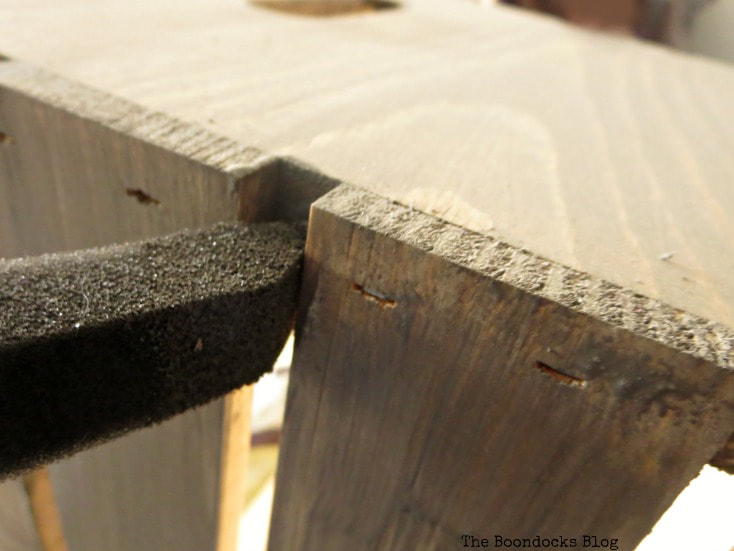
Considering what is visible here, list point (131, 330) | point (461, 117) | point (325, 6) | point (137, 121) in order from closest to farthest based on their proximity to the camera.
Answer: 1. point (131, 330)
2. point (137, 121)
3. point (461, 117)
4. point (325, 6)

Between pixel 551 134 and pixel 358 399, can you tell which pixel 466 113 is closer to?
pixel 551 134

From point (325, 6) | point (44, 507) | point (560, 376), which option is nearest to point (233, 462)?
point (44, 507)

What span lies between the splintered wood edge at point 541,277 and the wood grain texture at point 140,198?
0.18 feet

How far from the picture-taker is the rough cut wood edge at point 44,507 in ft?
1.39

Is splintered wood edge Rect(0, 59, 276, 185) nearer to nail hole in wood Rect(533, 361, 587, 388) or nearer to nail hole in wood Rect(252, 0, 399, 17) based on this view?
nail hole in wood Rect(533, 361, 587, 388)

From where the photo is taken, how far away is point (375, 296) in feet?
0.92

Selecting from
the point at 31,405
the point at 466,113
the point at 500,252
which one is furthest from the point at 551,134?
the point at 31,405

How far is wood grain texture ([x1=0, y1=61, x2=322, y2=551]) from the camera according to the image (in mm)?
318

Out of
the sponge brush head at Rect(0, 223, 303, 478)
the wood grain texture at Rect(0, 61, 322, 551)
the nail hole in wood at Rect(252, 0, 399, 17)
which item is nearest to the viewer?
the sponge brush head at Rect(0, 223, 303, 478)

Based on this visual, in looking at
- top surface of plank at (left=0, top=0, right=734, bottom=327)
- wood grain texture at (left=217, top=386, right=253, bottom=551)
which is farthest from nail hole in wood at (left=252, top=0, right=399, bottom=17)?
wood grain texture at (left=217, top=386, right=253, bottom=551)

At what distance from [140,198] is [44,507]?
10.9 inches

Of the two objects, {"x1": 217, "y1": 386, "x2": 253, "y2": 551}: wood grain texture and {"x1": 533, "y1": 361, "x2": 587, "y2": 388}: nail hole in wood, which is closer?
{"x1": 533, "y1": 361, "x2": 587, "y2": 388}: nail hole in wood

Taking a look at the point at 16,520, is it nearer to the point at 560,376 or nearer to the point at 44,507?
the point at 44,507

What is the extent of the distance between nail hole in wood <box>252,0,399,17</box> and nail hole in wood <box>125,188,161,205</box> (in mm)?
482
